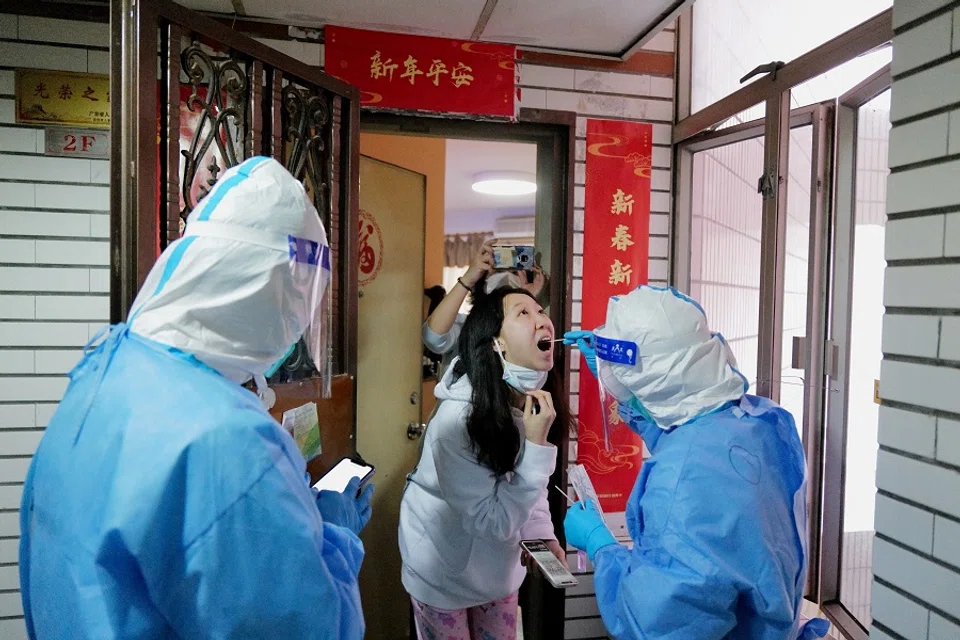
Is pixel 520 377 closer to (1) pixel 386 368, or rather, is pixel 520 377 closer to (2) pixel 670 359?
(2) pixel 670 359

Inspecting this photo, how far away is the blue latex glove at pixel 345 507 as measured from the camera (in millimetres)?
1420

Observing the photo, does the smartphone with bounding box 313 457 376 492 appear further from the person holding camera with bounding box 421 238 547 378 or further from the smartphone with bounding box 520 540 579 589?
the person holding camera with bounding box 421 238 547 378

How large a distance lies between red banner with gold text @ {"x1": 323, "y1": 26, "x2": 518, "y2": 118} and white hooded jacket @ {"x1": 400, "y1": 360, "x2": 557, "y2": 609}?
49.4 inches

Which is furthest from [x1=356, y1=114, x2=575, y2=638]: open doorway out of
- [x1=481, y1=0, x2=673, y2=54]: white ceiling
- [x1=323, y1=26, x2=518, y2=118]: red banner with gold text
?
[x1=481, y1=0, x2=673, y2=54]: white ceiling

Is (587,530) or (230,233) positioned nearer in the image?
(230,233)

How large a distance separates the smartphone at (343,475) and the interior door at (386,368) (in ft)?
4.16

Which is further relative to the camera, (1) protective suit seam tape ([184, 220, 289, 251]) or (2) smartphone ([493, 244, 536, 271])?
(2) smartphone ([493, 244, 536, 271])

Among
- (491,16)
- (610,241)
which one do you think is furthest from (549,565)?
(491,16)

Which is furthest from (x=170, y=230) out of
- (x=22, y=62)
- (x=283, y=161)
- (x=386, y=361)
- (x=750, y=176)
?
(x=750, y=176)

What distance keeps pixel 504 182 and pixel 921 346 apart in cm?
514

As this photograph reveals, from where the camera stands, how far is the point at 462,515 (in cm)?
188

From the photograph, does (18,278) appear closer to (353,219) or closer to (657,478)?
(353,219)

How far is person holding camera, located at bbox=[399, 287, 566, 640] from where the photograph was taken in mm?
1854

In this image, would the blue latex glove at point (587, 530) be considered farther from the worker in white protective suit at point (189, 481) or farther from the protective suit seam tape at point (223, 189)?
the protective suit seam tape at point (223, 189)
